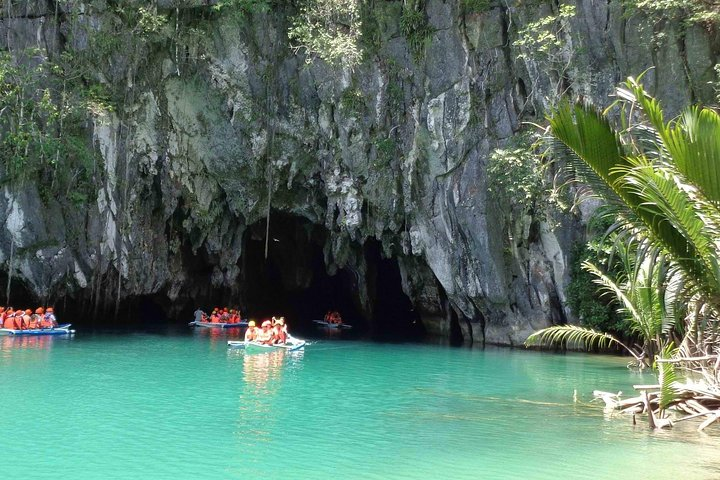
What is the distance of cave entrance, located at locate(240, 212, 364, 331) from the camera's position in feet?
103

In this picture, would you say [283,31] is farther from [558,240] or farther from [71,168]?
[558,240]

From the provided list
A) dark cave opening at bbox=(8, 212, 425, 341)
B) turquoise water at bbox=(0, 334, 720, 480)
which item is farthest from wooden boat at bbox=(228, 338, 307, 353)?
dark cave opening at bbox=(8, 212, 425, 341)

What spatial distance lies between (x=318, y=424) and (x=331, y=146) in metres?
15.4

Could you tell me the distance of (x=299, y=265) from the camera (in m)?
35.0

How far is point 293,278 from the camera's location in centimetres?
3547

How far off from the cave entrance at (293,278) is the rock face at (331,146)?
3450 millimetres

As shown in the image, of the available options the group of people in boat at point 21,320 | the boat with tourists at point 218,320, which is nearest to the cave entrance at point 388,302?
the boat with tourists at point 218,320

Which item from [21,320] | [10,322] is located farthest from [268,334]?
[10,322]

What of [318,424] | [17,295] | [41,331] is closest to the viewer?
[318,424]

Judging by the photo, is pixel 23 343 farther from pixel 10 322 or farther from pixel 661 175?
pixel 661 175

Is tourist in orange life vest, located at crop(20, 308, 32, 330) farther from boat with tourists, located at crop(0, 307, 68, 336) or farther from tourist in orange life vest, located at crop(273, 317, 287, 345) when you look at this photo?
tourist in orange life vest, located at crop(273, 317, 287, 345)

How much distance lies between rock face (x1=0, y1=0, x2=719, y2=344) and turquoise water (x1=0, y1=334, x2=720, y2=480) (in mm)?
6323

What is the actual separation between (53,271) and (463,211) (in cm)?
1358

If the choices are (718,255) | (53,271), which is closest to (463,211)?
(53,271)
